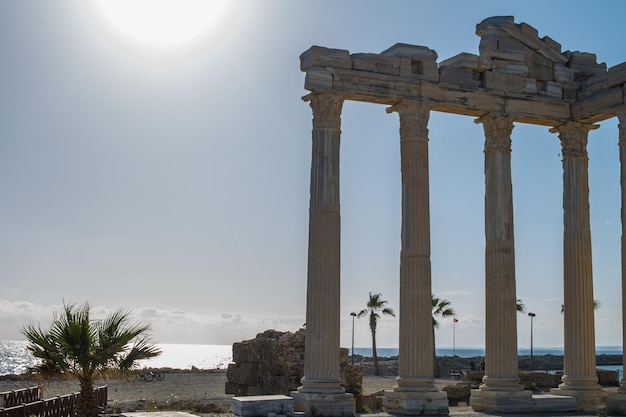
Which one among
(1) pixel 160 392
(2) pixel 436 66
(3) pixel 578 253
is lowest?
(1) pixel 160 392

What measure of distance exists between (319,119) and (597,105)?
9.80 meters

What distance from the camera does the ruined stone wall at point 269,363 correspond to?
34.1 meters

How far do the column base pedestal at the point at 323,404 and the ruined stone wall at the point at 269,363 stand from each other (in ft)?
28.2

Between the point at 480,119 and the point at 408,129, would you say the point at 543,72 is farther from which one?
the point at 408,129

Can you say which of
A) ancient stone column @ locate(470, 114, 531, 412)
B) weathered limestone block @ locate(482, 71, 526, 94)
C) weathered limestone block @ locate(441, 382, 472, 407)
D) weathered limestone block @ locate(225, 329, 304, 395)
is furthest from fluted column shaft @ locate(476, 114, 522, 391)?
weathered limestone block @ locate(225, 329, 304, 395)

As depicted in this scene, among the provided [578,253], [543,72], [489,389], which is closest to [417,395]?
[489,389]

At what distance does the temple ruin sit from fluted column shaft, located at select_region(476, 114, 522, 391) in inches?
1.3

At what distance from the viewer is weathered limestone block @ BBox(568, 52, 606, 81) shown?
96.7ft

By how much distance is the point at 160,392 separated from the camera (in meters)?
42.7

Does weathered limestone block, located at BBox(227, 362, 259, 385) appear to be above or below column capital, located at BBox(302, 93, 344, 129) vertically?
below

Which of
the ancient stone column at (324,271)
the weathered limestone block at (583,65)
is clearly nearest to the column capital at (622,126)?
the weathered limestone block at (583,65)

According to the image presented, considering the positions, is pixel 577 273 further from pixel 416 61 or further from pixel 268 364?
pixel 268 364

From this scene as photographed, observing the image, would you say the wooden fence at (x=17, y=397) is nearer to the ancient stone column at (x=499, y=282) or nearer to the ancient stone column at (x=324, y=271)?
the ancient stone column at (x=324, y=271)

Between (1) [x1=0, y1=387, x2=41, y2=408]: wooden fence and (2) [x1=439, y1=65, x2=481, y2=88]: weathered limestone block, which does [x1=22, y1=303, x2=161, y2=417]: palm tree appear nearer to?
(1) [x1=0, y1=387, x2=41, y2=408]: wooden fence
